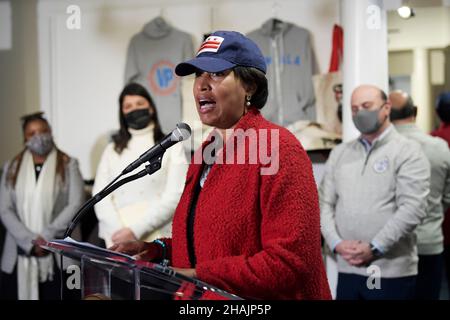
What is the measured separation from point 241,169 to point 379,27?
197 centimetres

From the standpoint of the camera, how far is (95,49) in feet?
11.9

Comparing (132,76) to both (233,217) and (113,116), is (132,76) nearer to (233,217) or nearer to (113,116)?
(113,116)

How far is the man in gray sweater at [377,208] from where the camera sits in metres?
2.58

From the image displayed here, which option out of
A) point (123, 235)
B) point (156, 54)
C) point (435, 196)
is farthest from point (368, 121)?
point (156, 54)

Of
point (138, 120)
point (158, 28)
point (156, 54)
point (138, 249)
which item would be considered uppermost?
point (158, 28)

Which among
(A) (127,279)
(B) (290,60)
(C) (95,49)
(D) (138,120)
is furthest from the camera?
(C) (95,49)

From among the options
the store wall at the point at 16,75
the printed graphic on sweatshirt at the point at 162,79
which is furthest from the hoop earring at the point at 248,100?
the store wall at the point at 16,75

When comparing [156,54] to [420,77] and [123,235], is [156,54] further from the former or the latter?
[420,77]

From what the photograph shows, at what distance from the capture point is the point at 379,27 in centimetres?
295

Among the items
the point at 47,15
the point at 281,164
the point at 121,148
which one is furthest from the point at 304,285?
the point at 47,15

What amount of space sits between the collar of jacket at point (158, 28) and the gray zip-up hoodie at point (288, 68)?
49 cm

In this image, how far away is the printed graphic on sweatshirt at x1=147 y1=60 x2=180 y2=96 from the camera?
348cm

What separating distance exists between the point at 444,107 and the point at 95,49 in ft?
6.50
